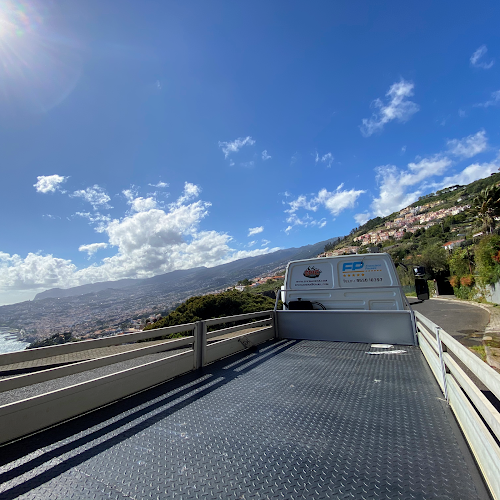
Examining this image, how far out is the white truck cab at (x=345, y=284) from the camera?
5.42 m

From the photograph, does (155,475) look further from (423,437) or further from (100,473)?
(423,437)

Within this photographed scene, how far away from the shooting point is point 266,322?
5965 millimetres

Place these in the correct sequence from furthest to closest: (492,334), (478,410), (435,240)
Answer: (435,240), (492,334), (478,410)

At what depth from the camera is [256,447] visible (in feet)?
6.54

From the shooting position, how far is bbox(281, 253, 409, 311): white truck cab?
5418mm

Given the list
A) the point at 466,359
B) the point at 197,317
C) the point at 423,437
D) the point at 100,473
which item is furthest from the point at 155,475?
the point at 197,317

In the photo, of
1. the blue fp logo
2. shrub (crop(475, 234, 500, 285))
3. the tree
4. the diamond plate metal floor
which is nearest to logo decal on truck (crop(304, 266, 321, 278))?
the blue fp logo

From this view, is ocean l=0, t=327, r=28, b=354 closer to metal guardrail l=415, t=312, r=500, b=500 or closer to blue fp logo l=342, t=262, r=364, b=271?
blue fp logo l=342, t=262, r=364, b=271

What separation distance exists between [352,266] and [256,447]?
4533 mm

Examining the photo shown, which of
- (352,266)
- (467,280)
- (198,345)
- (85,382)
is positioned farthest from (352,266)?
(467,280)

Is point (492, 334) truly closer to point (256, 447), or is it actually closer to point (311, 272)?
point (311, 272)

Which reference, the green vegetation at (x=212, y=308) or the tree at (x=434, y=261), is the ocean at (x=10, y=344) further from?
the tree at (x=434, y=261)

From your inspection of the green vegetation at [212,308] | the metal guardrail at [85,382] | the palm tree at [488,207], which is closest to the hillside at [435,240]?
the palm tree at [488,207]

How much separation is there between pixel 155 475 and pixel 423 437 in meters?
1.95
